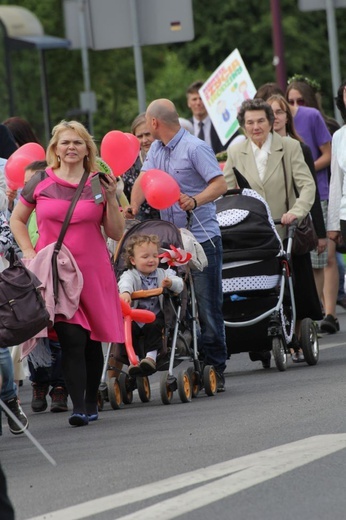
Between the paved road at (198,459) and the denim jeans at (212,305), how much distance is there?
0.26m

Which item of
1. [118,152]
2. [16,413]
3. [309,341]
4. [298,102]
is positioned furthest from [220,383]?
[298,102]

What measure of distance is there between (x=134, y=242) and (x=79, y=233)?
1.12m

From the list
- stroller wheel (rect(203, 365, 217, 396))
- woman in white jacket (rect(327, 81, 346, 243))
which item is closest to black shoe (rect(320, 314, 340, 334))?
woman in white jacket (rect(327, 81, 346, 243))

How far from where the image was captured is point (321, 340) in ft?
49.2

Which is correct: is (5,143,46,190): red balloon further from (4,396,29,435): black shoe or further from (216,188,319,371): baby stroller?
(4,396,29,435): black shoe

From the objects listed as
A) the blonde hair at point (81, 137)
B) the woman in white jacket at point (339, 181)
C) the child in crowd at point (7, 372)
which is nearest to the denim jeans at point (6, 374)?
the child in crowd at point (7, 372)

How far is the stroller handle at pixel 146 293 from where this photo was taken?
11.2m

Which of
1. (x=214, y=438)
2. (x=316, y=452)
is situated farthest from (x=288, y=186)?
(x=316, y=452)

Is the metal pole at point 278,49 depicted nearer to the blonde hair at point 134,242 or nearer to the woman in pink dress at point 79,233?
the blonde hair at point 134,242

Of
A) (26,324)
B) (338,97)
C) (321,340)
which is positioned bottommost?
(321,340)

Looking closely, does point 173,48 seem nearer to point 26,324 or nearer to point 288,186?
point 288,186

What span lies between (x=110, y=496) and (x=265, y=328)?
17.7 ft

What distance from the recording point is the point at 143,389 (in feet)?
37.9

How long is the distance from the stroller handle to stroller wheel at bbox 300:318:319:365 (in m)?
1.86
